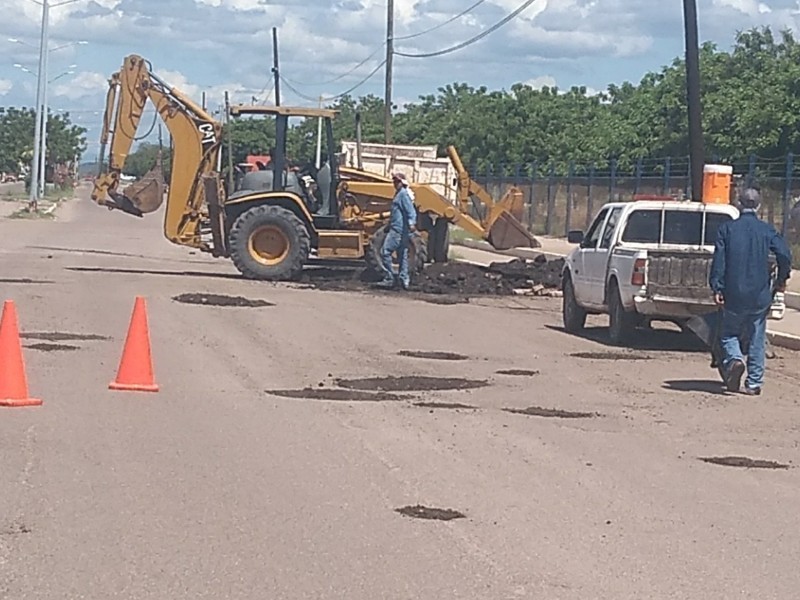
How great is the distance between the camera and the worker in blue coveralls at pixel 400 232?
2381 cm

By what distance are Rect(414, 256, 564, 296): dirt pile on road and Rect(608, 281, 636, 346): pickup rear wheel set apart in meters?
6.41

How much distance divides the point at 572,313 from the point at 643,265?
91.6 inches

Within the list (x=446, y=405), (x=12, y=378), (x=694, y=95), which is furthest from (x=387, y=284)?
(x=12, y=378)

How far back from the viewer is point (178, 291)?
2216cm

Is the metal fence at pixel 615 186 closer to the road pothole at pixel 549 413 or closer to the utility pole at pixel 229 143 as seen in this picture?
the utility pole at pixel 229 143

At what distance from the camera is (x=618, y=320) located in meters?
17.7

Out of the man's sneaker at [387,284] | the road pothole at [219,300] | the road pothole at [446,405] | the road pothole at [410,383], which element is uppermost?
the man's sneaker at [387,284]

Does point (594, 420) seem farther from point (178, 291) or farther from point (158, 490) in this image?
point (178, 291)

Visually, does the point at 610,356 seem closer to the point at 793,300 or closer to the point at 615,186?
the point at 793,300

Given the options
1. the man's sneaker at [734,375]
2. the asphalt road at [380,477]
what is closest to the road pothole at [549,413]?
the asphalt road at [380,477]

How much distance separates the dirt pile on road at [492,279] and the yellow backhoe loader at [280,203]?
1.48ft

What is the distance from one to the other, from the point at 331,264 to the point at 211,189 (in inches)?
102

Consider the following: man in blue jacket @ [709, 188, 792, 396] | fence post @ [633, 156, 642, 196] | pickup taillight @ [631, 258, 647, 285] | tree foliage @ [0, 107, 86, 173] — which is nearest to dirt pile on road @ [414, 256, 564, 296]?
pickup taillight @ [631, 258, 647, 285]

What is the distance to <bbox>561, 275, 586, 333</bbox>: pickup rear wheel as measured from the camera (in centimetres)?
1930
